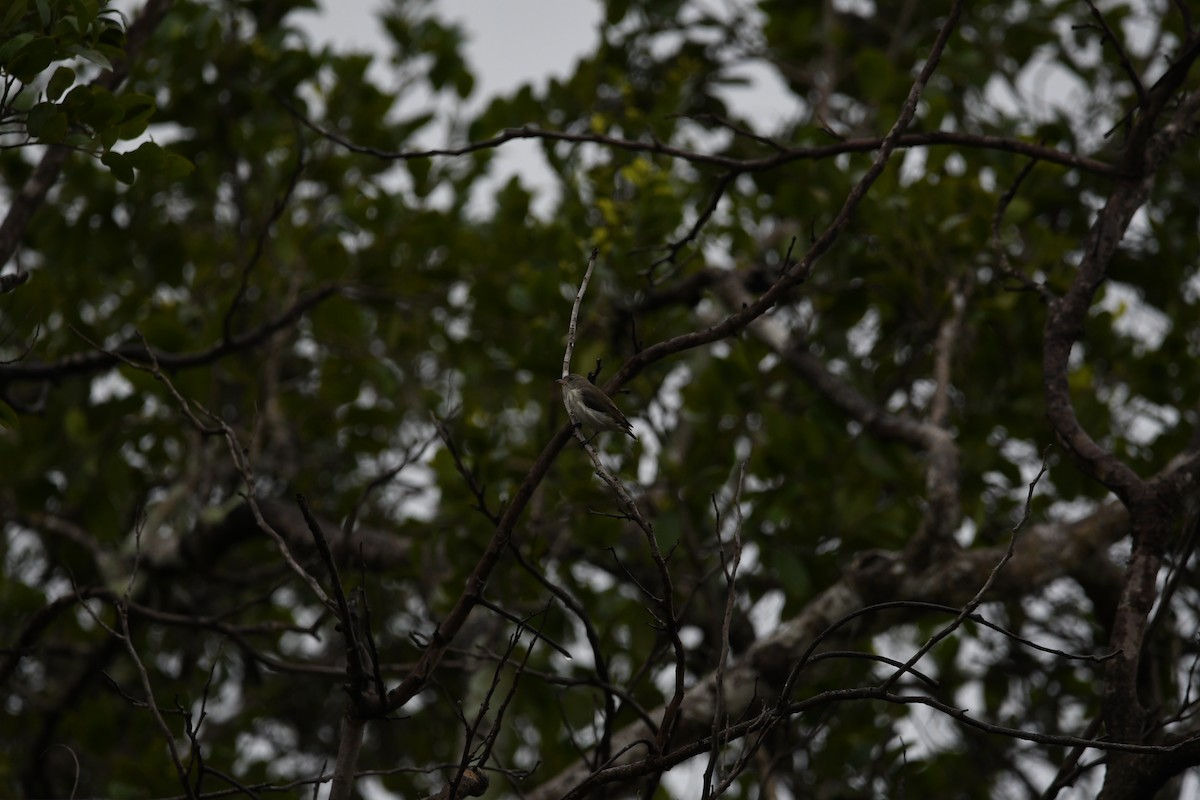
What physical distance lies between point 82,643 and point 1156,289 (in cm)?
554

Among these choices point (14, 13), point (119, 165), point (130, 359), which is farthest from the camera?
point (130, 359)

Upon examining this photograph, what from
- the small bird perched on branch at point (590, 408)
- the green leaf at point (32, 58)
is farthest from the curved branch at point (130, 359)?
the small bird perched on branch at point (590, 408)

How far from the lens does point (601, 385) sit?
13.4ft

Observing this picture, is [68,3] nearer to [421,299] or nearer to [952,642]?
[421,299]

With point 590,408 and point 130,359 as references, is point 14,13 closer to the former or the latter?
point 130,359

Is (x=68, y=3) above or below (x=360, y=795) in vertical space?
above

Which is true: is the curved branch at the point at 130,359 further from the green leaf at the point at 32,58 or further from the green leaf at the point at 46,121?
the green leaf at the point at 32,58

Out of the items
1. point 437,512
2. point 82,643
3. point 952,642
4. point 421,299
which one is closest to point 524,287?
point 421,299

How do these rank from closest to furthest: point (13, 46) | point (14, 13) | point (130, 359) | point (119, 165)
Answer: point (13, 46)
point (14, 13)
point (119, 165)
point (130, 359)

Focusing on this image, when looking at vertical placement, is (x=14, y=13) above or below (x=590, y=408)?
above

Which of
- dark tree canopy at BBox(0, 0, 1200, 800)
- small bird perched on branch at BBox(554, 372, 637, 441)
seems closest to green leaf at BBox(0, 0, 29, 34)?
dark tree canopy at BBox(0, 0, 1200, 800)

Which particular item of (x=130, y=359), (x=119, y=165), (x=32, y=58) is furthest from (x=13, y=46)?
(x=130, y=359)

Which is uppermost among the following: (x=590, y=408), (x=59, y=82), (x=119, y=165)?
(x=59, y=82)

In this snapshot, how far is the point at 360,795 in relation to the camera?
5773 millimetres
